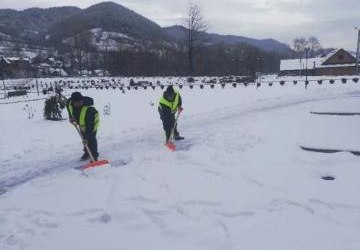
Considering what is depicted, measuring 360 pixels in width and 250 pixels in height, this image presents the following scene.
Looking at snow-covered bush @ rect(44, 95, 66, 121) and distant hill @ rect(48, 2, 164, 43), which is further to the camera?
distant hill @ rect(48, 2, 164, 43)

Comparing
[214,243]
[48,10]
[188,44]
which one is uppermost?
[48,10]

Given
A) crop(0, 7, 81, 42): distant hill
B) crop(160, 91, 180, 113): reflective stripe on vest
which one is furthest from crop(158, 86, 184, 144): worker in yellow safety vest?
crop(0, 7, 81, 42): distant hill

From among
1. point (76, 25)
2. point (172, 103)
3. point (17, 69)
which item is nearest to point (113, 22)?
point (76, 25)

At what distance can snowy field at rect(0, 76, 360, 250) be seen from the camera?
493 cm

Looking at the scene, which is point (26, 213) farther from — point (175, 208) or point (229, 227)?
point (229, 227)

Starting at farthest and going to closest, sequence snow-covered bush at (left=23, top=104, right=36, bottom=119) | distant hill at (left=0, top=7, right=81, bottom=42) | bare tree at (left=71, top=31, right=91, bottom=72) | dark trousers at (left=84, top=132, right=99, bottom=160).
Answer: distant hill at (left=0, top=7, right=81, bottom=42)
bare tree at (left=71, top=31, right=91, bottom=72)
snow-covered bush at (left=23, top=104, right=36, bottom=119)
dark trousers at (left=84, top=132, right=99, bottom=160)

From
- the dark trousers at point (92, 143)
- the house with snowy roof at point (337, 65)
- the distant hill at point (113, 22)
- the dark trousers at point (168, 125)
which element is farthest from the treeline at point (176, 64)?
the distant hill at point (113, 22)

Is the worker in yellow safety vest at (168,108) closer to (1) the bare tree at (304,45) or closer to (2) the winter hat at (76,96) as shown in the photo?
(2) the winter hat at (76,96)

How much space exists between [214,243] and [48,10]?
201962mm

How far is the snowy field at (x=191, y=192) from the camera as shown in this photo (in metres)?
4.93

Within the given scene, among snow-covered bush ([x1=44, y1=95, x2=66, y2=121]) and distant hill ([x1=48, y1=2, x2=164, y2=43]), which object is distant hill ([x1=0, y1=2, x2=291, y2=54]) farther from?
snow-covered bush ([x1=44, y1=95, x2=66, y2=121])

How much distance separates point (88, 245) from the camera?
481 centimetres

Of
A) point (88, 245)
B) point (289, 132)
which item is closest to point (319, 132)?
point (289, 132)

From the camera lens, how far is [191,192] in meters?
6.26
